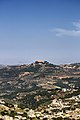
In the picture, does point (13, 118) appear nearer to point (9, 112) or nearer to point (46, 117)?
point (9, 112)

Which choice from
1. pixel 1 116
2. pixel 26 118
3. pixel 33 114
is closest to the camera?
pixel 1 116

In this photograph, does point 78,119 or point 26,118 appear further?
point 78,119

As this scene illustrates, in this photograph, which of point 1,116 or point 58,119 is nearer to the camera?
point 1,116

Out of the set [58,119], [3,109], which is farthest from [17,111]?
[58,119]

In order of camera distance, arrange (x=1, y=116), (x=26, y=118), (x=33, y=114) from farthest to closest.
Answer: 1. (x=33, y=114)
2. (x=26, y=118)
3. (x=1, y=116)

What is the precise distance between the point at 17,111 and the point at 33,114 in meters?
9.88

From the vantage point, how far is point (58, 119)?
194875mm

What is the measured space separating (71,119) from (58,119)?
731cm

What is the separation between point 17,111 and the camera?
193 meters

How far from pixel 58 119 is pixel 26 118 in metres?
25.0

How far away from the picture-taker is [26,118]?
6969 inches

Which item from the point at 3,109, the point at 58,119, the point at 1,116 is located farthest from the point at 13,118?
the point at 58,119

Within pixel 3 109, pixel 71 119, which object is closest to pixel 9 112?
pixel 3 109

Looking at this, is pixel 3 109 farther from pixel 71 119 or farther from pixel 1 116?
pixel 71 119
